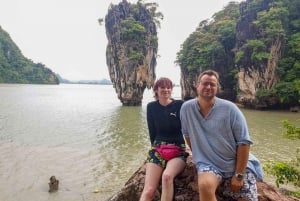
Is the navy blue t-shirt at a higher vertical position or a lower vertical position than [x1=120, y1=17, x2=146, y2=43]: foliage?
lower

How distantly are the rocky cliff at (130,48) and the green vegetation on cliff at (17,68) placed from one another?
68.0m

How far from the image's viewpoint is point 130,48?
3675 cm

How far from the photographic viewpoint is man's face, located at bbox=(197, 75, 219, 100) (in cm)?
294

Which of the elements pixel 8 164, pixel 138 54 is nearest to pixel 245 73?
pixel 138 54

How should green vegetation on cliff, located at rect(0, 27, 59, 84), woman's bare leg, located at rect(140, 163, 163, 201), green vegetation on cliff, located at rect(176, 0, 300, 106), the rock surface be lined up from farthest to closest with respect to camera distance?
green vegetation on cliff, located at rect(0, 27, 59, 84), green vegetation on cliff, located at rect(176, 0, 300, 106), the rock surface, woman's bare leg, located at rect(140, 163, 163, 201)

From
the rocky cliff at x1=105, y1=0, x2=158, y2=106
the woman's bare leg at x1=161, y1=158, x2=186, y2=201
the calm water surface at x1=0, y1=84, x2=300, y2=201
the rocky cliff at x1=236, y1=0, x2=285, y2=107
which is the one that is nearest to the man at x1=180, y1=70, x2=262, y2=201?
the woman's bare leg at x1=161, y1=158, x2=186, y2=201

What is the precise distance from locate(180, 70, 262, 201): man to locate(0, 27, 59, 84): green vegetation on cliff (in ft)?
332

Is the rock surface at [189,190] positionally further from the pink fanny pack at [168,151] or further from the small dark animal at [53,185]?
the small dark animal at [53,185]

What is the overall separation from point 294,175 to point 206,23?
148 ft

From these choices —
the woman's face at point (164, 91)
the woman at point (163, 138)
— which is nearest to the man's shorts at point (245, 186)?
the woman at point (163, 138)

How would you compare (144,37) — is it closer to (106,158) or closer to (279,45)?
(279,45)

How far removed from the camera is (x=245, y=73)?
31.6m

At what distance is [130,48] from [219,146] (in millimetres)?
34709

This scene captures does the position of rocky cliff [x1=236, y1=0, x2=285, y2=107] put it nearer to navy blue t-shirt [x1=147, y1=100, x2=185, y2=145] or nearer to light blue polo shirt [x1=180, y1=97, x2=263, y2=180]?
navy blue t-shirt [x1=147, y1=100, x2=185, y2=145]
